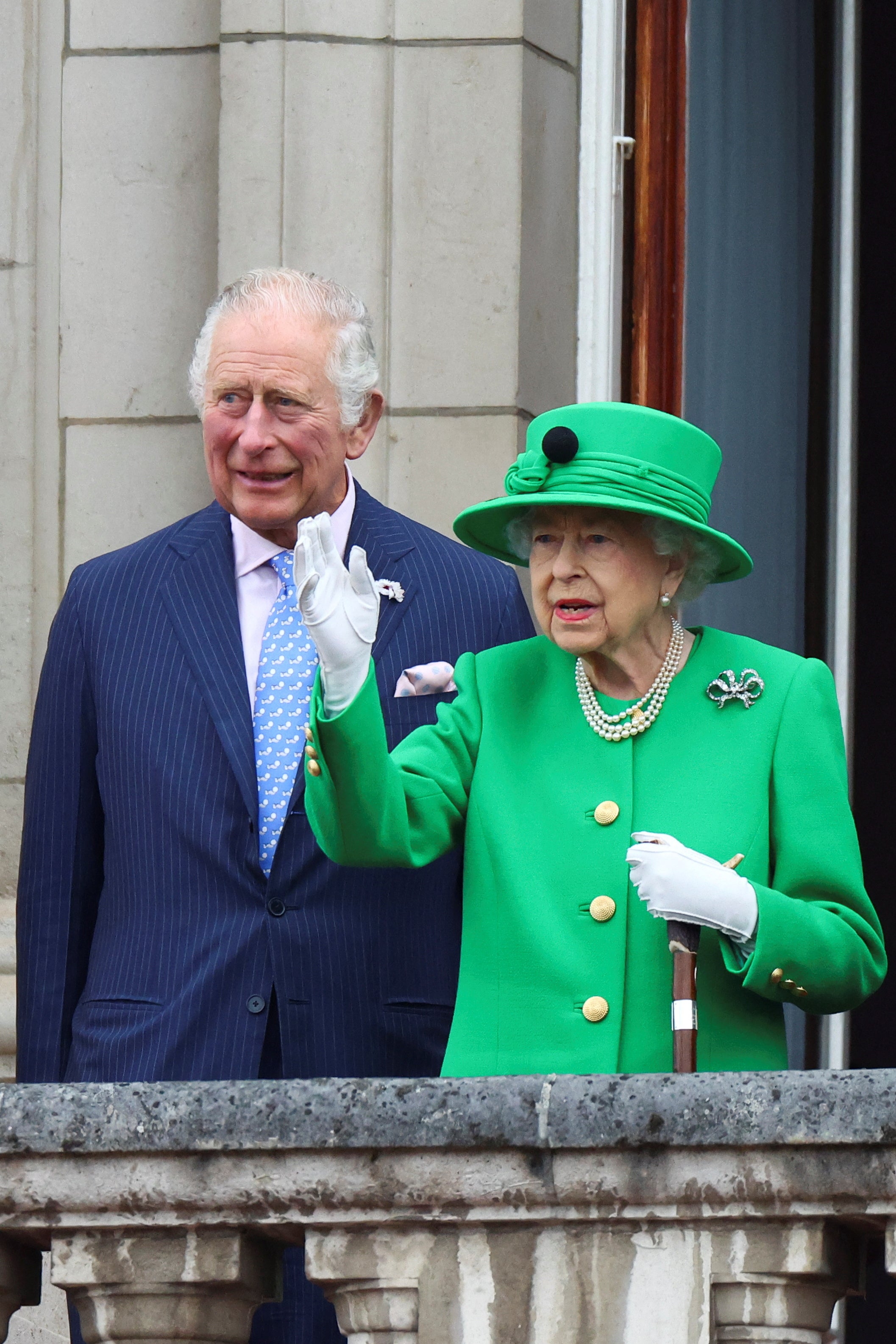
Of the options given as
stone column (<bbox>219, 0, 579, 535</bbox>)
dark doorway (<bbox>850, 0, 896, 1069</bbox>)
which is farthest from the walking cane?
dark doorway (<bbox>850, 0, 896, 1069</bbox>)

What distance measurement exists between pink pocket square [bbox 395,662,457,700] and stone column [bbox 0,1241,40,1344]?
0.99m

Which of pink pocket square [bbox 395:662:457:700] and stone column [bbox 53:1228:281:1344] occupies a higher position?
pink pocket square [bbox 395:662:457:700]

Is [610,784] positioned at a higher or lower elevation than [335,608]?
lower

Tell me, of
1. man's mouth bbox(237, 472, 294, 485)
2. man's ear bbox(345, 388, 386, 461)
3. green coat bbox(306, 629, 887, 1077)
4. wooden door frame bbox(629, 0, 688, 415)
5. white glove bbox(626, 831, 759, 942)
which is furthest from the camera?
wooden door frame bbox(629, 0, 688, 415)

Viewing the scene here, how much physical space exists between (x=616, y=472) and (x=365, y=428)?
0.63m

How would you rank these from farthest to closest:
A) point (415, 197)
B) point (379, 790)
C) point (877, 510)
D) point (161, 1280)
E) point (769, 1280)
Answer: point (877, 510) < point (415, 197) < point (379, 790) < point (161, 1280) < point (769, 1280)

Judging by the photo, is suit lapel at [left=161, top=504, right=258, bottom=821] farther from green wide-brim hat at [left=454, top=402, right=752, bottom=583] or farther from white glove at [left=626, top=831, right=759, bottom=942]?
white glove at [left=626, top=831, right=759, bottom=942]

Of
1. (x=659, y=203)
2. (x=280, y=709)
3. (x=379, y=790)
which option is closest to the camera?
(x=379, y=790)

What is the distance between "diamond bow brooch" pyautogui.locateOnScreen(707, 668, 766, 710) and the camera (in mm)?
2910

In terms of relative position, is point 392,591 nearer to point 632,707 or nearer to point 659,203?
point 632,707

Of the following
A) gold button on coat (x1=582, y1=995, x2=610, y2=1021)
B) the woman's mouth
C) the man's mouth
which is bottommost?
gold button on coat (x1=582, y1=995, x2=610, y2=1021)

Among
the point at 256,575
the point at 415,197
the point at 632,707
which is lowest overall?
the point at 632,707

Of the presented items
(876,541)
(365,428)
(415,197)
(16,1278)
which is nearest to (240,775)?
(365,428)

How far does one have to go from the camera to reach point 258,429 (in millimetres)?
3268
